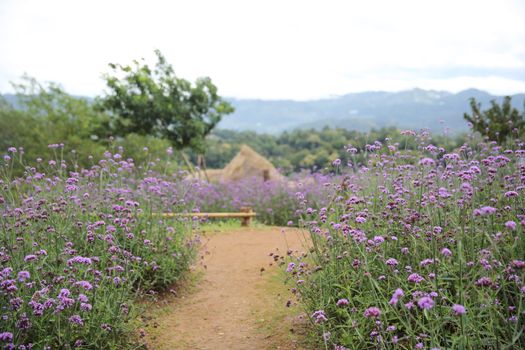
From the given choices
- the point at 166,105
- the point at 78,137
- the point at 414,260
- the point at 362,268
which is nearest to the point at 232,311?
the point at 362,268

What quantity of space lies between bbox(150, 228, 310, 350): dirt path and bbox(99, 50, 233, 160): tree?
10.9 metres

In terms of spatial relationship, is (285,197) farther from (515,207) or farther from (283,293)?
(515,207)

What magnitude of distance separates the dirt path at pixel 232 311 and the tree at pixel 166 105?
10.9 metres

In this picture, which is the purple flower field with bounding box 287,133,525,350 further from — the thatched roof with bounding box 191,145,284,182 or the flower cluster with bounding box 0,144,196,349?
the thatched roof with bounding box 191,145,284,182

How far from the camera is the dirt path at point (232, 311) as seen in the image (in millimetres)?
4707

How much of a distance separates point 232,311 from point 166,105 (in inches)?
545

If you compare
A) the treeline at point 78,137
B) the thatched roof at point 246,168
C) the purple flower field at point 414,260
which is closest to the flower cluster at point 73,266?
the purple flower field at point 414,260

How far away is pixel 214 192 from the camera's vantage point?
13.4 m

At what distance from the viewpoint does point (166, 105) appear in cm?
1834

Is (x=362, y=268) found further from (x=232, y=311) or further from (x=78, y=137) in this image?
(x=78, y=137)

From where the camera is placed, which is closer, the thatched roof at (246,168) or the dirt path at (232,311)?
the dirt path at (232,311)

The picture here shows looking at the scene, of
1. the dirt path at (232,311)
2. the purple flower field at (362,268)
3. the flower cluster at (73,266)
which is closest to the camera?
the purple flower field at (362,268)

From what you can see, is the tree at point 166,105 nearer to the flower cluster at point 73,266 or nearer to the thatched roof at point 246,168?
the thatched roof at point 246,168

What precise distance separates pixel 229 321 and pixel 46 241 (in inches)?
86.0
